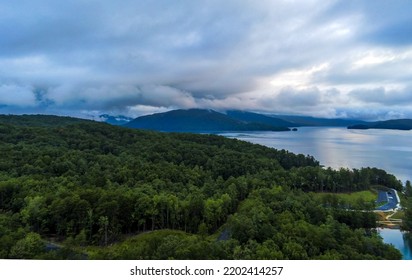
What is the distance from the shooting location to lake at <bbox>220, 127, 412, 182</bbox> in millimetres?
12195

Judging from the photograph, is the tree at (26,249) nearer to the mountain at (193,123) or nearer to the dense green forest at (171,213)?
the dense green forest at (171,213)

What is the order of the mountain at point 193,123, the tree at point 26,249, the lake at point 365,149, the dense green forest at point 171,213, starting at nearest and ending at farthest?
the tree at point 26,249, the dense green forest at point 171,213, the lake at point 365,149, the mountain at point 193,123

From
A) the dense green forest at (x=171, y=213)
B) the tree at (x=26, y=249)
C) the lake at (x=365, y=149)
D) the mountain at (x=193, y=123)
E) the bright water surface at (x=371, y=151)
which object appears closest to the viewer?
the tree at (x=26, y=249)

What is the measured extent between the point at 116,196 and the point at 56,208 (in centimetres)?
155

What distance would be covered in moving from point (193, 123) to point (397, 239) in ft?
157

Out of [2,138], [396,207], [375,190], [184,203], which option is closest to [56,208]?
[184,203]

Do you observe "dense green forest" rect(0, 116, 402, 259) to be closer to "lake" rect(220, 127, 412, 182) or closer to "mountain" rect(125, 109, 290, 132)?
"lake" rect(220, 127, 412, 182)

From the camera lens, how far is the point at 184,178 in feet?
43.0

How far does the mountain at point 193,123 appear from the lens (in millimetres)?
40094

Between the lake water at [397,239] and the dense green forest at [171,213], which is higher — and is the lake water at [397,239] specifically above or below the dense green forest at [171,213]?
below

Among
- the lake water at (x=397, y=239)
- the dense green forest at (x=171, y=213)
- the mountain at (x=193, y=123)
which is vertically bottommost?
the lake water at (x=397, y=239)

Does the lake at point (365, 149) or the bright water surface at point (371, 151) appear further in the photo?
A: the lake at point (365, 149)

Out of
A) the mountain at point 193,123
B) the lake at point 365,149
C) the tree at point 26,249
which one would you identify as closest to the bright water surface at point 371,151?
the lake at point 365,149
